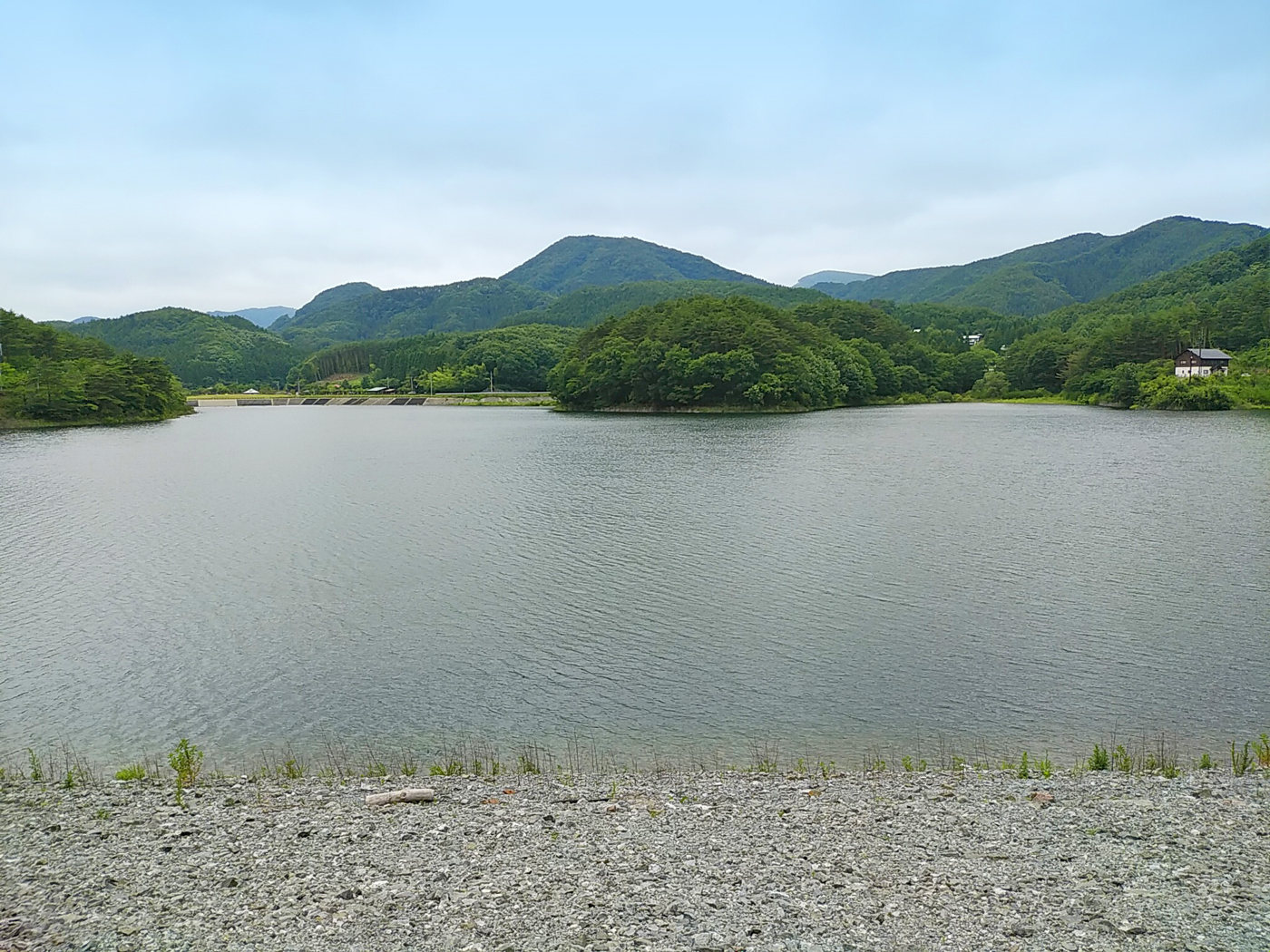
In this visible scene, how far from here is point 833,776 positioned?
8.72 m

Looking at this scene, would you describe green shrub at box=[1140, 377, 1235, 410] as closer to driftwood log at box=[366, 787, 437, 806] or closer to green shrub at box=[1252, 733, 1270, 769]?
green shrub at box=[1252, 733, 1270, 769]

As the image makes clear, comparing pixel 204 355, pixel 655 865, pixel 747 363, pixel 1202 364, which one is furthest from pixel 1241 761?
pixel 204 355

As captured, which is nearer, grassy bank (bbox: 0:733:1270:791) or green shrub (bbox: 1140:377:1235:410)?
grassy bank (bbox: 0:733:1270:791)

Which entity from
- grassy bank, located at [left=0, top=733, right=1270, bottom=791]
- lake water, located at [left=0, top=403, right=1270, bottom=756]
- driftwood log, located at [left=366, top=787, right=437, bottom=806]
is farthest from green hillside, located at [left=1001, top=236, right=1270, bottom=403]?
driftwood log, located at [left=366, top=787, right=437, bottom=806]

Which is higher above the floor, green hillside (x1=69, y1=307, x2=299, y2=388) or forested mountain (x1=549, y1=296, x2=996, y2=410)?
green hillside (x1=69, y1=307, x2=299, y2=388)

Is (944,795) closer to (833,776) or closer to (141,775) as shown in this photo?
(833,776)

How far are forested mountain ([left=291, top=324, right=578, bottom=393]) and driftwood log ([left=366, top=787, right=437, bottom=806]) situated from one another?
124 m

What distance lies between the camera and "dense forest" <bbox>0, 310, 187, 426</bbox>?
7331cm

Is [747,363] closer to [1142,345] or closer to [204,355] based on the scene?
[1142,345]

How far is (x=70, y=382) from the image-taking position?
7525 centimetres

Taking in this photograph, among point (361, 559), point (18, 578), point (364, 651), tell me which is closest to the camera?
point (364, 651)

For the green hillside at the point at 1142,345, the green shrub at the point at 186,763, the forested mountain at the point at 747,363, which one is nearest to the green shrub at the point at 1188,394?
the green hillside at the point at 1142,345

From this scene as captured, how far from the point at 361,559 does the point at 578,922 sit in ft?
53.8

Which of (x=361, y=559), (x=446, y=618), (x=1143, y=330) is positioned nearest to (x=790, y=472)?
(x=361, y=559)
